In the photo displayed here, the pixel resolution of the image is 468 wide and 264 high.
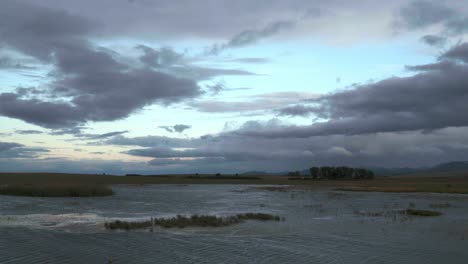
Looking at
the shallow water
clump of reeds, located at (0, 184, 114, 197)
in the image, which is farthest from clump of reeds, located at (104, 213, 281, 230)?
clump of reeds, located at (0, 184, 114, 197)

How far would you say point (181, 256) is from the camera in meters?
21.5

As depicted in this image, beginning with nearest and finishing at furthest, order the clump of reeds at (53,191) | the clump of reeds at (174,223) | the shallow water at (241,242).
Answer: the shallow water at (241,242), the clump of reeds at (174,223), the clump of reeds at (53,191)

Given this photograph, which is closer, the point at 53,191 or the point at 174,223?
the point at 174,223

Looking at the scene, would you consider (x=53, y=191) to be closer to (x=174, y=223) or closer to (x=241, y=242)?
(x=174, y=223)

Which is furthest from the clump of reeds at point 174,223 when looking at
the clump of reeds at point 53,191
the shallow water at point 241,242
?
the clump of reeds at point 53,191

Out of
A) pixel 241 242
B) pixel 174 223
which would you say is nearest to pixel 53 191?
pixel 174 223

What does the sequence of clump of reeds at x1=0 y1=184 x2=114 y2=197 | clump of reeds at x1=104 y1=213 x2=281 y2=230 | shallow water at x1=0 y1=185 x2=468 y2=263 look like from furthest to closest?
clump of reeds at x1=0 y1=184 x2=114 y2=197 < clump of reeds at x1=104 y1=213 x2=281 y2=230 < shallow water at x1=0 y1=185 x2=468 y2=263

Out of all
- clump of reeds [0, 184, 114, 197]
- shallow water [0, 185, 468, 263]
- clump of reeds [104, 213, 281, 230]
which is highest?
clump of reeds [0, 184, 114, 197]

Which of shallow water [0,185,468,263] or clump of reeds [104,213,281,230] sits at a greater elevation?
clump of reeds [104,213,281,230]

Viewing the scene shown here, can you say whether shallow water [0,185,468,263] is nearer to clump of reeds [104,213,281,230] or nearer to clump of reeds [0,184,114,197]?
clump of reeds [104,213,281,230]

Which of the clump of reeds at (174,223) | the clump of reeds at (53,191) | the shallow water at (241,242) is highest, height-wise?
the clump of reeds at (53,191)

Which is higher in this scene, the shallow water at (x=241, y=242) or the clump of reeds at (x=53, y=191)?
the clump of reeds at (x=53, y=191)

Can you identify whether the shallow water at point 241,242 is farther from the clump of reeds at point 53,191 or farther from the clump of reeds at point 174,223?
the clump of reeds at point 53,191

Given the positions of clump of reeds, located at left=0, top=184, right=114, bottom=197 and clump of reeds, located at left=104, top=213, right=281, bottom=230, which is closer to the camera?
clump of reeds, located at left=104, top=213, right=281, bottom=230
